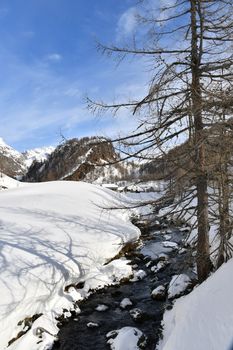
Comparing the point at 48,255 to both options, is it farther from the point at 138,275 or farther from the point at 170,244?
the point at 170,244

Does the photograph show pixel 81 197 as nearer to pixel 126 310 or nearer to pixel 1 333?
pixel 126 310

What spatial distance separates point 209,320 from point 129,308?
15.3 feet

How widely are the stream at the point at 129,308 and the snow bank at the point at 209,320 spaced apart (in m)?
1.69

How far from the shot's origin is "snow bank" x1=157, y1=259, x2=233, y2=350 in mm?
4156

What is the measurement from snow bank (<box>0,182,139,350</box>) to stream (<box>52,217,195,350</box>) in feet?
1.35

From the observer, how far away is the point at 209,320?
4652 mm

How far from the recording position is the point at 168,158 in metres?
7.50

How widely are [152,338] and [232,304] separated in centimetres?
333

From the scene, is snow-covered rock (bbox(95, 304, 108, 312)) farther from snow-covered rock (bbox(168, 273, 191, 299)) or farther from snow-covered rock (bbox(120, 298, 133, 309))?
snow-covered rock (bbox(168, 273, 191, 299))

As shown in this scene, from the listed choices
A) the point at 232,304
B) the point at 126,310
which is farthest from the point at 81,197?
the point at 232,304

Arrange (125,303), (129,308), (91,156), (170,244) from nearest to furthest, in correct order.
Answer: (91,156) < (129,308) < (125,303) < (170,244)

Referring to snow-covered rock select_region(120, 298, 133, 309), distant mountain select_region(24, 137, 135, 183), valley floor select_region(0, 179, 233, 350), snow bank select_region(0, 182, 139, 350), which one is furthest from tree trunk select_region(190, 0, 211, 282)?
snow bank select_region(0, 182, 139, 350)

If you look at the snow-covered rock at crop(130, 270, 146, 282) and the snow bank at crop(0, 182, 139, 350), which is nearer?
the snow bank at crop(0, 182, 139, 350)

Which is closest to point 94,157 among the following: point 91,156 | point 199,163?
point 91,156
